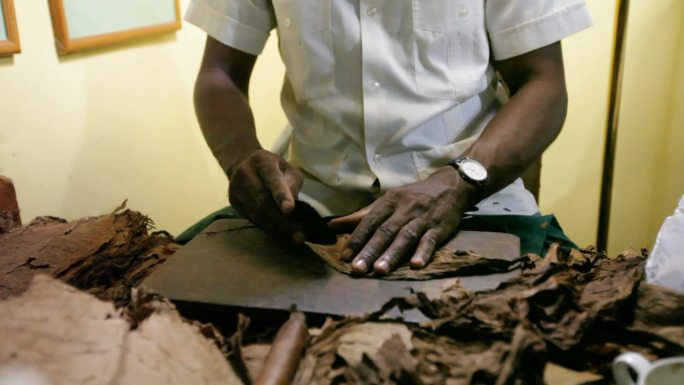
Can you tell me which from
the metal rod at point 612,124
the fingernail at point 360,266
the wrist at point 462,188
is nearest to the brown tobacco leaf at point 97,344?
the fingernail at point 360,266

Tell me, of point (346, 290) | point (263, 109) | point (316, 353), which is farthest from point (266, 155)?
point (263, 109)

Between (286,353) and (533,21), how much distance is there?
0.85 meters

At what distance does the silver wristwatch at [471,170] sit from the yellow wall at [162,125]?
3.09ft

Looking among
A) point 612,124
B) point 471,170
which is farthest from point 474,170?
point 612,124

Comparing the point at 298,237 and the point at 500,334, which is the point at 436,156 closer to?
the point at 298,237

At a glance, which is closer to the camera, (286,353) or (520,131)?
(286,353)

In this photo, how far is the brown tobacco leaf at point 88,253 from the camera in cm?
100

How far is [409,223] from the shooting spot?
998 millimetres

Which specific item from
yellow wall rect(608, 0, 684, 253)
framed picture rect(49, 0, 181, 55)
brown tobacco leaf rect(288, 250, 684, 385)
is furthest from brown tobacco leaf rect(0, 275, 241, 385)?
yellow wall rect(608, 0, 684, 253)

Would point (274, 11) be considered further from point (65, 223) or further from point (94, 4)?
point (65, 223)

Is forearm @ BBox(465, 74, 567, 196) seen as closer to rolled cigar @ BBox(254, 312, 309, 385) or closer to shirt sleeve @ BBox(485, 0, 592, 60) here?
shirt sleeve @ BBox(485, 0, 592, 60)

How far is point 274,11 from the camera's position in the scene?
1414mm

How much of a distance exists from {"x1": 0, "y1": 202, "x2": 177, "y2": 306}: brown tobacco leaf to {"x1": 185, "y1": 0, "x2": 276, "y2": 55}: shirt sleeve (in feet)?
1.50

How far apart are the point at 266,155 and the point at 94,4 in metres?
0.76
